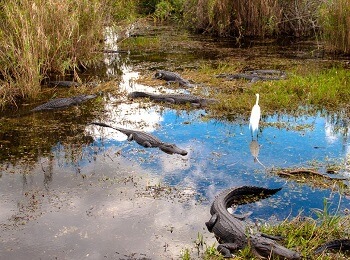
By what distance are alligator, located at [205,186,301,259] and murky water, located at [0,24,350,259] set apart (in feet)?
0.40

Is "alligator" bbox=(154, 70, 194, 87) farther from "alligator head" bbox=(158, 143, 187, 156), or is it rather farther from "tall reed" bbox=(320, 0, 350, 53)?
"tall reed" bbox=(320, 0, 350, 53)

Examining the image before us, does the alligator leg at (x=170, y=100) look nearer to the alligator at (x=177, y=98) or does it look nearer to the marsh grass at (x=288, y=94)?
the alligator at (x=177, y=98)

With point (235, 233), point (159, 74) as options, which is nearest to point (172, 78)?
point (159, 74)

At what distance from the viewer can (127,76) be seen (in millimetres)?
9141

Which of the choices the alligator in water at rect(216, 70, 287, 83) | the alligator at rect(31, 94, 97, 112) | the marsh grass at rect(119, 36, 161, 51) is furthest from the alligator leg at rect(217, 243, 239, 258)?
the marsh grass at rect(119, 36, 161, 51)

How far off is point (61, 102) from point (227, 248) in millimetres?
4241

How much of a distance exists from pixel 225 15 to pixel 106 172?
872 centimetres

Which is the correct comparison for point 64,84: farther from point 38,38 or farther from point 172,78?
point 172,78

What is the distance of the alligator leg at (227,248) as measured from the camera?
3.42m

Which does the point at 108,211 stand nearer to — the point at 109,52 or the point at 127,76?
the point at 127,76

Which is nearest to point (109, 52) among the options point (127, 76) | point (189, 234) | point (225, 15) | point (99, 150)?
point (127, 76)

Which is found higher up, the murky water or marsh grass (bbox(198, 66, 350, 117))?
marsh grass (bbox(198, 66, 350, 117))

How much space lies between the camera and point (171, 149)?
527 cm

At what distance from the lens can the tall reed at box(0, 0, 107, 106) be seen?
7070mm
